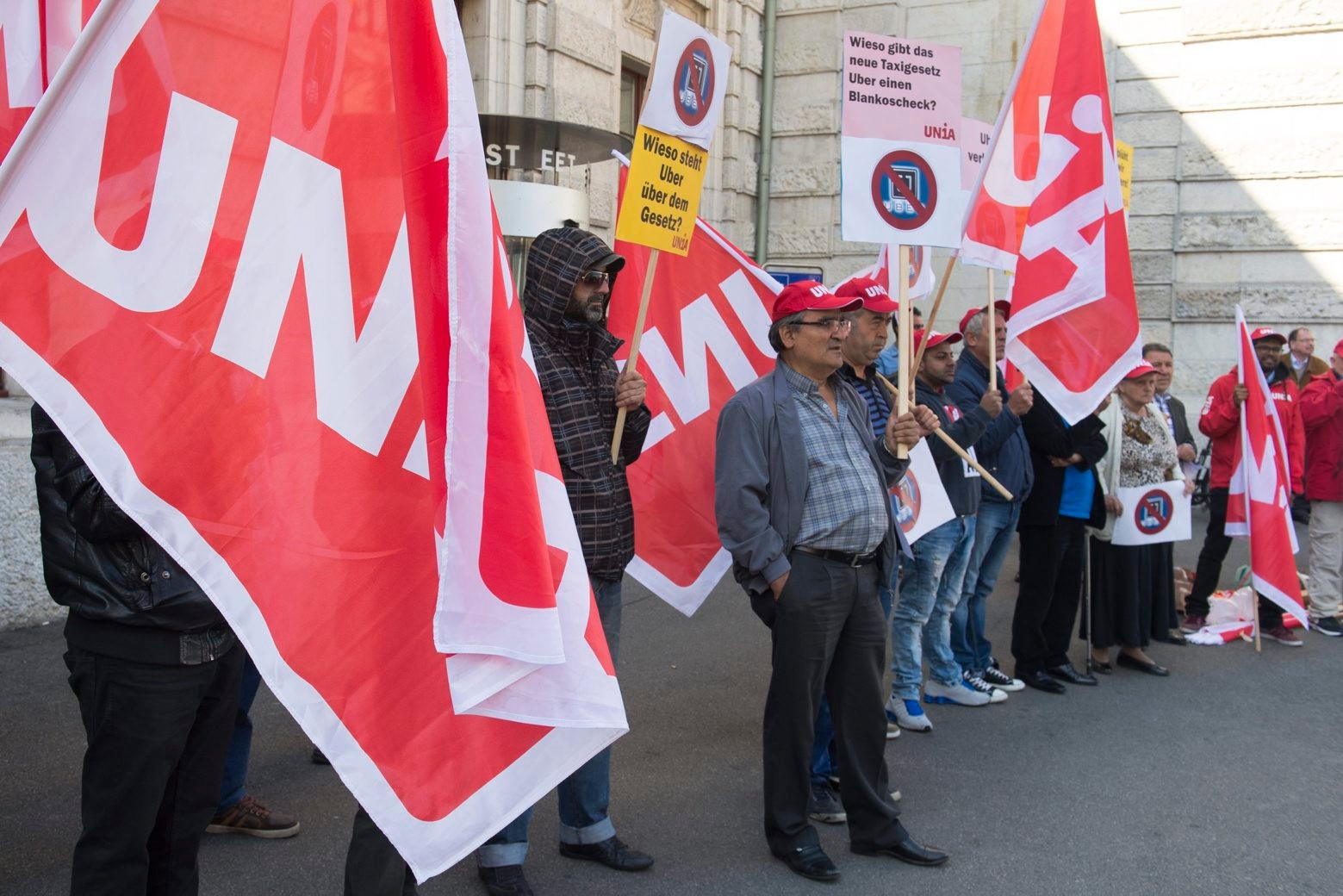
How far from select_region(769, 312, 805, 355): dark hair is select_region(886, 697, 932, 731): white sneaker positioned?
2.19 m

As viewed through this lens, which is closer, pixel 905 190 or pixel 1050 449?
pixel 905 190

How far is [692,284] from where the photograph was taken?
16.1ft

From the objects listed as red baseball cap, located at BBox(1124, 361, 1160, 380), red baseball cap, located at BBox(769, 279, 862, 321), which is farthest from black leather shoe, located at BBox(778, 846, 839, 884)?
red baseball cap, located at BBox(1124, 361, 1160, 380)

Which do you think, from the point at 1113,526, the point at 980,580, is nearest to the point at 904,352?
the point at 980,580

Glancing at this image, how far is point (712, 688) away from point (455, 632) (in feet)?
13.7

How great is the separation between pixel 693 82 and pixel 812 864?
273 cm

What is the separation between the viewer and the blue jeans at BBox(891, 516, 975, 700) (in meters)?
5.58

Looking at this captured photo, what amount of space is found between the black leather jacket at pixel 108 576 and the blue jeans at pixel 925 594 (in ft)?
11.7

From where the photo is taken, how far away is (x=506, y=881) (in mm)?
3635

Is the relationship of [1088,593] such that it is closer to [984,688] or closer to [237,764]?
[984,688]

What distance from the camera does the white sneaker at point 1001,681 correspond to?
634cm

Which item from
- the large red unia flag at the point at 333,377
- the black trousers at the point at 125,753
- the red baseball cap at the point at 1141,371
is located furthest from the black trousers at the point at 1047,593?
the black trousers at the point at 125,753

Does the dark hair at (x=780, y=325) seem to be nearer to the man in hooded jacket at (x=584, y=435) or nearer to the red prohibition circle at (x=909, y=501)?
the man in hooded jacket at (x=584, y=435)

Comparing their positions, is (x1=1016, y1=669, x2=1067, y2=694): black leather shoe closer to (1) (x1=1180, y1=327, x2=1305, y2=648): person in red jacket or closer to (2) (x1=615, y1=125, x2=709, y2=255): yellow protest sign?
(1) (x1=1180, y1=327, x2=1305, y2=648): person in red jacket
